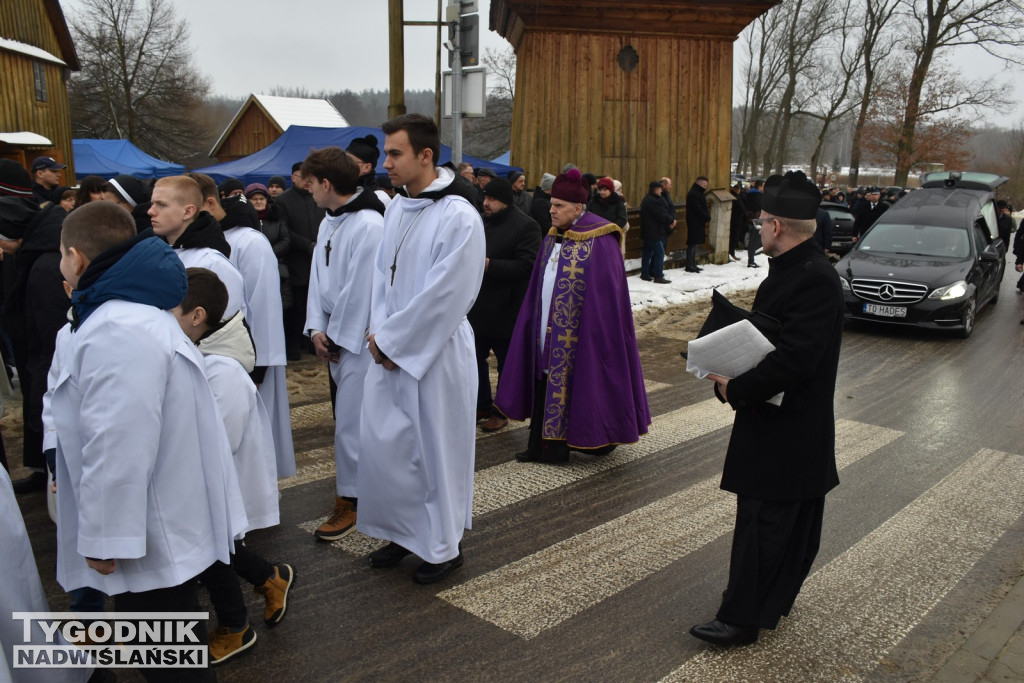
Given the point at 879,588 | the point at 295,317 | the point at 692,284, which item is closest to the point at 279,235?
the point at 295,317

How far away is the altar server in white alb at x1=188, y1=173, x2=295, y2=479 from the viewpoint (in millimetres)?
4820

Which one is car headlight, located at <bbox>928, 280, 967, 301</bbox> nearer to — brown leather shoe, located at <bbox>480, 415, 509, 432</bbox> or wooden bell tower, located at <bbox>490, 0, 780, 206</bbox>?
wooden bell tower, located at <bbox>490, 0, 780, 206</bbox>

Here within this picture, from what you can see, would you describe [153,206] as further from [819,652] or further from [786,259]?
[819,652]

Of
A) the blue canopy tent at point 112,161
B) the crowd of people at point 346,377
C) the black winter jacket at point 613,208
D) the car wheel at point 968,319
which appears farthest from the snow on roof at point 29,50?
the car wheel at point 968,319

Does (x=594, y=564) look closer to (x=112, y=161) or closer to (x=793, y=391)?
(x=793, y=391)

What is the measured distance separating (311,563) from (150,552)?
5.86 feet

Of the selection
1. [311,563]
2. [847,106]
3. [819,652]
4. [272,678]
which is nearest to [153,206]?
[311,563]

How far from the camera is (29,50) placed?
25531 millimetres

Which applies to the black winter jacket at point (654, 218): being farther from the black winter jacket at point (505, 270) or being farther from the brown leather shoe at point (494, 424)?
the brown leather shoe at point (494, 424)

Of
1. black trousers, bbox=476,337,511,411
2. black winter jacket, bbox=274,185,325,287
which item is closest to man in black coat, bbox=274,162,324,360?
black winter jacket, bbox=274,185,325,287

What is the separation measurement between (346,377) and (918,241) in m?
10.8

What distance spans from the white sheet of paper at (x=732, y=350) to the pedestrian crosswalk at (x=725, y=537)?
3.87 ft

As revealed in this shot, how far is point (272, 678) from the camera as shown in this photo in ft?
11.1

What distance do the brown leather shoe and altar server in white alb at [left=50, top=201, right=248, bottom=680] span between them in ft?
13.1
